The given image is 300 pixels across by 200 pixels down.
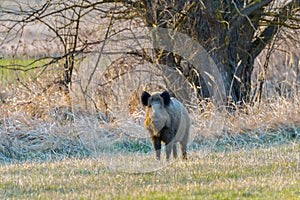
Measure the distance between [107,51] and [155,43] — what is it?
981 millimetres

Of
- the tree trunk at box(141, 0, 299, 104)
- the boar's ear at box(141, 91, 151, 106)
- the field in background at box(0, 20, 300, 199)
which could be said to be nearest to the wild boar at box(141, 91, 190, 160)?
the boar's ear at box(141, 91, 151, 106)

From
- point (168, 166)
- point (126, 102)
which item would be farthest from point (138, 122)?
point (168, 166)

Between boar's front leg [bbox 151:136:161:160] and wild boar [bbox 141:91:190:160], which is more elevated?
wild boar [bbox 141:91:190:160]

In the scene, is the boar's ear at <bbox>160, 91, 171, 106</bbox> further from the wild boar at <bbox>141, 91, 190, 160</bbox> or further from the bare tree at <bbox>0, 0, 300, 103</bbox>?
the bare tree at <bbox>0, 0, 300, 103</bbox>

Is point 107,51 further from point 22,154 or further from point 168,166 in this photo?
point 168,166

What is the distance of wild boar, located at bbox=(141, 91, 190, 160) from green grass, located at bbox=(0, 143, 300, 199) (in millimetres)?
331

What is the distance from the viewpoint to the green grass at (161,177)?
7.33m

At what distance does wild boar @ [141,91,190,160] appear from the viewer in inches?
352

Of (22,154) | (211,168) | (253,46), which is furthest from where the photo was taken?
(253,46)

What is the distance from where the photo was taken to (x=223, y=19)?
43.4 feet

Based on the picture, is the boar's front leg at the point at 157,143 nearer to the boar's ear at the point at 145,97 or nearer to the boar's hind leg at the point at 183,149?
the boar's ear at the point at 145,97

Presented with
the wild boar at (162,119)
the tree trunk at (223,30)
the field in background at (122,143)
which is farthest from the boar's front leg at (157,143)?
the tree trunk at (223,30)

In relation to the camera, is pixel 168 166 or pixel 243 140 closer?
pixel 168 166

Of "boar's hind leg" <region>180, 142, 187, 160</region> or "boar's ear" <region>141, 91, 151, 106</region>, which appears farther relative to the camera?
"boar's hind leg" <region>180, 142, 187, 160</region>
